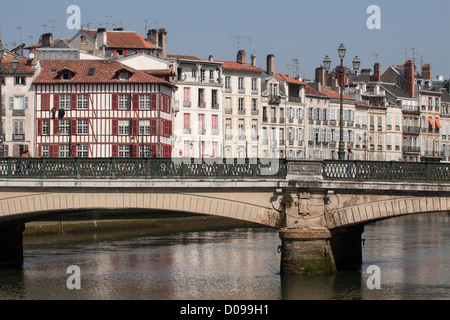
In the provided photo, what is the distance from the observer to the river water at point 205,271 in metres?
31.5

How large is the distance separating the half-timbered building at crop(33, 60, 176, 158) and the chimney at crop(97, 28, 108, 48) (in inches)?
483

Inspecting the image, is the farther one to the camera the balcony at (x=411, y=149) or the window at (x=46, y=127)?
the balcony at (x=411, y=149)

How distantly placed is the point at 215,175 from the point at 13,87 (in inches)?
1926

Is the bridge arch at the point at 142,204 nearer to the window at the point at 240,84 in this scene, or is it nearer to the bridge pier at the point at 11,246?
the bridge pier at the point at 11,246

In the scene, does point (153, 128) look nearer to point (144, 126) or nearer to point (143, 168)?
point (144, 126)

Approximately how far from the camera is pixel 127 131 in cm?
7631

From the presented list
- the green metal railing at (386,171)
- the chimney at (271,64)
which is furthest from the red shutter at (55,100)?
the green metal railing at (386,171)

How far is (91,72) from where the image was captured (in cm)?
7650

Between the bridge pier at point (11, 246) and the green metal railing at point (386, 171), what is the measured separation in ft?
46.4

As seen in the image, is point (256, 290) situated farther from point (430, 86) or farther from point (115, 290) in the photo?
point (430, 86)

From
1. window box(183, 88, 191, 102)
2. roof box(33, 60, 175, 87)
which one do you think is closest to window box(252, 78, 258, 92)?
window box(183, 88, 191, 102)

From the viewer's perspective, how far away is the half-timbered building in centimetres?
7562

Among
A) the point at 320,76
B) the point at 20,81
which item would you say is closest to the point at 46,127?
the point at 20,81

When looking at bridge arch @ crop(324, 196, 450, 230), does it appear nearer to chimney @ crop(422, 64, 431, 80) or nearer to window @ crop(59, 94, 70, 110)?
window @ crop(59, 94, 70, 110)
